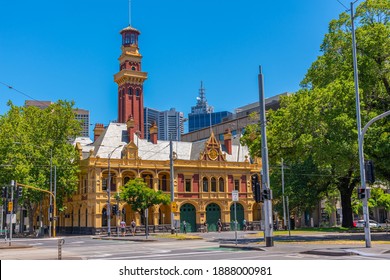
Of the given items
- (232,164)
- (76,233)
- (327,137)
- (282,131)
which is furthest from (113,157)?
(327,137)

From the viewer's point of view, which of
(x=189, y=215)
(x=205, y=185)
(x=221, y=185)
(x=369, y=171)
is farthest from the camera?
(x=221, y=185)

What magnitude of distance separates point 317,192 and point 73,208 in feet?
111

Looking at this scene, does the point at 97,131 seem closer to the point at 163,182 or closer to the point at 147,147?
the point at 147,147

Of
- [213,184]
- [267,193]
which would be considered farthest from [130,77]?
[267,193]

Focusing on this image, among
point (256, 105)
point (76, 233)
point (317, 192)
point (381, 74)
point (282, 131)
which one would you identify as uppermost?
point (256, 105)

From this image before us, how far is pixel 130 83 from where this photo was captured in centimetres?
8856

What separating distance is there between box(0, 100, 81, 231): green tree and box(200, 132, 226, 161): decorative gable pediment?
17.8 meters

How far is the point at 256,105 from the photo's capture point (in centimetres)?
12356

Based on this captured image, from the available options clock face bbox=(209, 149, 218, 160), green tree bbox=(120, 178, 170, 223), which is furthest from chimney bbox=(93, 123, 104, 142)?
green tree bbox=(120, 178, 170, 223)

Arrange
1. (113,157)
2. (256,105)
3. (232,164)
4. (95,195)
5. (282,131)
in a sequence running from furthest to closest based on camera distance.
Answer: (256,105)
(232,164)
(113,157)
(95,195)
(282,131)

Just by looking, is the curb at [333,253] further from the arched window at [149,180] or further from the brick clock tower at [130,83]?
the brick clock tower at [130,83]

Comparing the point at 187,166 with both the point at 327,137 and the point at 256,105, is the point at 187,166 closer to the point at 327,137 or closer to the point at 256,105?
the point at 327,137

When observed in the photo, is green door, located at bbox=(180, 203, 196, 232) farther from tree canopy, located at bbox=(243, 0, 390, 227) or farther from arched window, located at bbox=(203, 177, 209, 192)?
tree canopy, located at bbox=(243, 0, 390, 227)

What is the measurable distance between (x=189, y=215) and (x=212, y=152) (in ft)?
32.1
